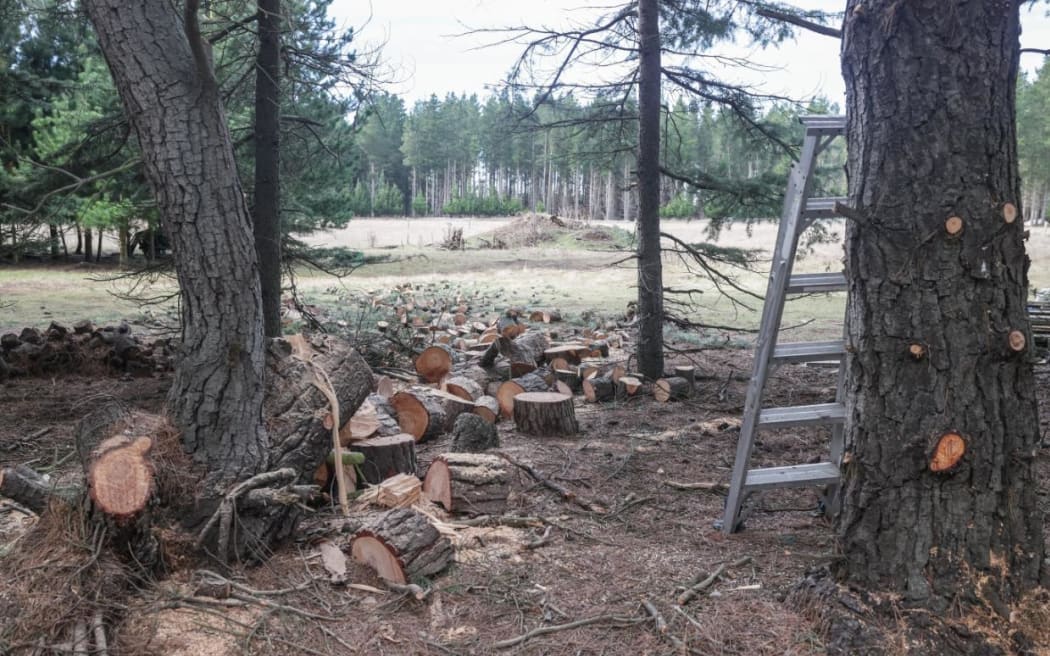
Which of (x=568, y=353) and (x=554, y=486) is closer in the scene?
(x=554, y=486)

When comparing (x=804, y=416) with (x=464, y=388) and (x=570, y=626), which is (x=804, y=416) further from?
(x=464, y=388)

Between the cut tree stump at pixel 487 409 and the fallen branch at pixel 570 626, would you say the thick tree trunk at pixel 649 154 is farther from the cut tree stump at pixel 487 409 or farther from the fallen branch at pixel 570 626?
the fallen branch at pixel 570 626

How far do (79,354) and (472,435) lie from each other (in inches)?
203

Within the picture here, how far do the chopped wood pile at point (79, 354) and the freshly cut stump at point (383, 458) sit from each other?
171 inches

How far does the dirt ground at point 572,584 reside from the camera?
2.97m

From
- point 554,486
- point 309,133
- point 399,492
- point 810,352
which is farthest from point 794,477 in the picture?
point 309,133

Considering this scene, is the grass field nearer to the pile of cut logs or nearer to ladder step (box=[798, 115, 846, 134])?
the pile of cut logs

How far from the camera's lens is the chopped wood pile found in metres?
7.90

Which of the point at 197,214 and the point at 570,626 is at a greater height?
the point at 197,214

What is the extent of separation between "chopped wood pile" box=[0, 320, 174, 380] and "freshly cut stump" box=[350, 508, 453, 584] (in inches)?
213

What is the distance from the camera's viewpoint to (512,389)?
6.93 m

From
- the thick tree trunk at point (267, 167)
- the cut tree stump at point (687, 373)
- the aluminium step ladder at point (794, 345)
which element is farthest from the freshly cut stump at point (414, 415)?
the cut tree stump at point (687, 373)

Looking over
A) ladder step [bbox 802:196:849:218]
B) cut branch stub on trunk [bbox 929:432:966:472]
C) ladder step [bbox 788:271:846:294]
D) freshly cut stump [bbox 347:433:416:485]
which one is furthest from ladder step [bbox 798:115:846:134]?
freshly cut stump [bbox 347:433:416:485]

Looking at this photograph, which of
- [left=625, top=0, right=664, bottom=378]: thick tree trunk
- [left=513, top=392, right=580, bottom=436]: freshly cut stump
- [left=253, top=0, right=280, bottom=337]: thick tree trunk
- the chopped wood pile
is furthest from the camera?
the chopped wood pile
